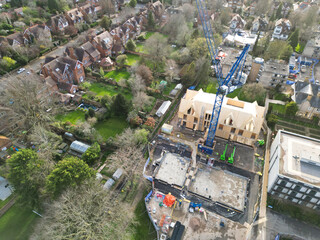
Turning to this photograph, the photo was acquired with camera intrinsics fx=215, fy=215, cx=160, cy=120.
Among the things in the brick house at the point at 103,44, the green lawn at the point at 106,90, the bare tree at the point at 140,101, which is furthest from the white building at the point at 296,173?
the brick house at the point at 103,44

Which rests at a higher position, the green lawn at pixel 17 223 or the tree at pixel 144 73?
the tree at pixel 144 73

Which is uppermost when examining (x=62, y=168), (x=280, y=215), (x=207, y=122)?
(x=62, y=168)

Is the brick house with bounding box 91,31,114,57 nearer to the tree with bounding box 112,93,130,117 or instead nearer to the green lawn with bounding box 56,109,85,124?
the green lawn with bounding box 56,109,85,124

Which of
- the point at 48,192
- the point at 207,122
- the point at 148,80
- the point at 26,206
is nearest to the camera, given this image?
the point at 48,192

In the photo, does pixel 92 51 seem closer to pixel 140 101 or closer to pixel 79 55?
pixel 79 55

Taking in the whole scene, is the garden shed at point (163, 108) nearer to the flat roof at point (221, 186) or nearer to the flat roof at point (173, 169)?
the flat roof at point (173, 169)

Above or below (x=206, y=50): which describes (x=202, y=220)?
below

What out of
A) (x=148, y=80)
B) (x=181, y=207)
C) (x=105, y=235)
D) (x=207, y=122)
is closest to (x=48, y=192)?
(x=105, y=235)

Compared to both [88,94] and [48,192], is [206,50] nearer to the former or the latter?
[88,94]
